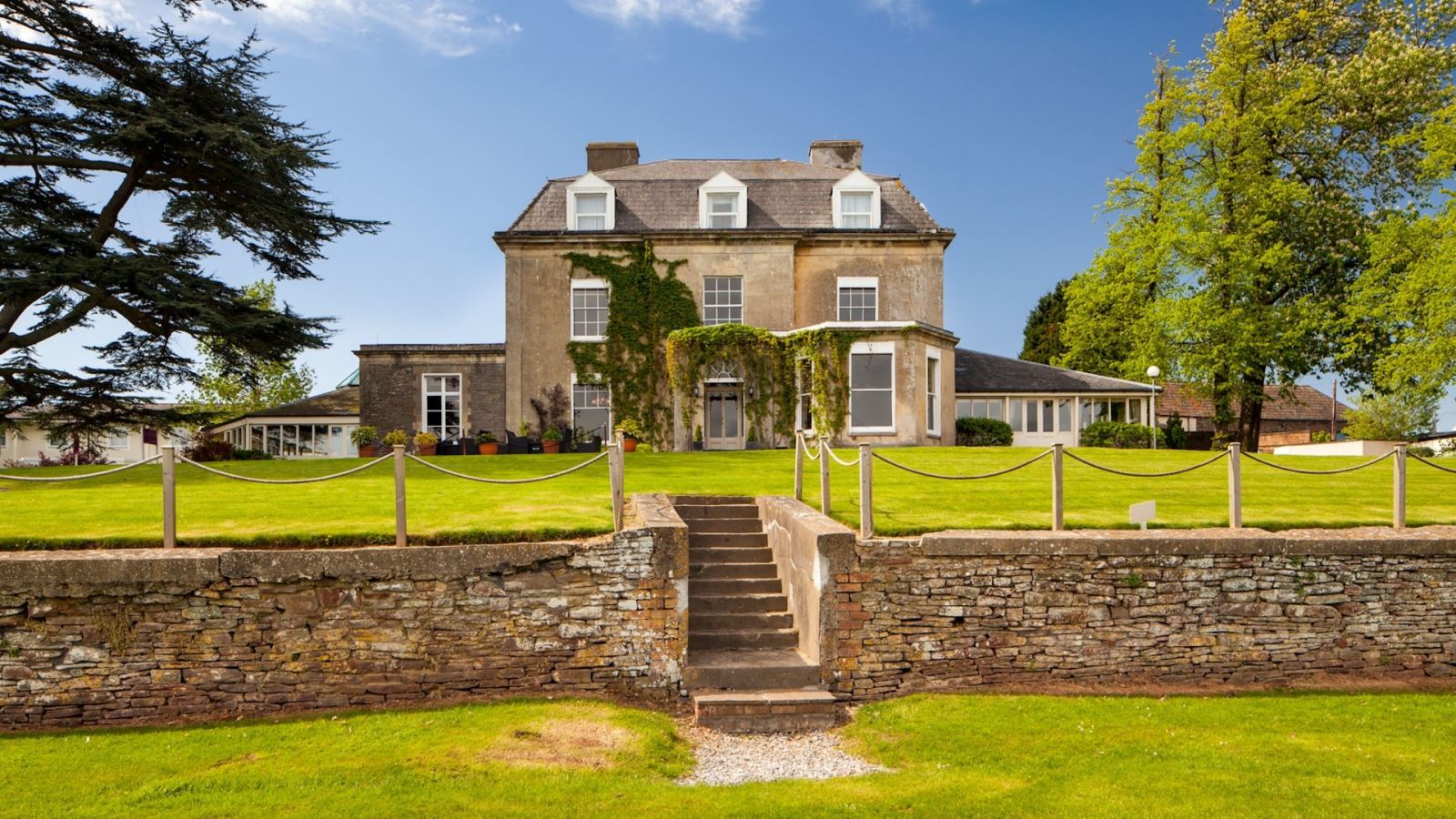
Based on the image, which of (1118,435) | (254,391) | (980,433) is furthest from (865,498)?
(254,391)

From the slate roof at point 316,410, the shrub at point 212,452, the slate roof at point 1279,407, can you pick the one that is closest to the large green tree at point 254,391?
the slate roof at point 316,410

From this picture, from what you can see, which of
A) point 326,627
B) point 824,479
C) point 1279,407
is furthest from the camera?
point 1279,407

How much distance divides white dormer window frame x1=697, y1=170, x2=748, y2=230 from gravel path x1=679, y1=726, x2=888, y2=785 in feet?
67.8

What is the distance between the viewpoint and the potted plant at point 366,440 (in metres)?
25.4

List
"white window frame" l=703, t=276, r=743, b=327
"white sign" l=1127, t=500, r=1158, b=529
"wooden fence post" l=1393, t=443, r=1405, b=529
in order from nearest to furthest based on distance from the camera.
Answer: "white sign" l=1127, t=500, r=1158, b=529 < "wooden fence post" l=1393, t=443, r=1405, b=529 < "white window frame" l=703, t=276, r=743, b=327

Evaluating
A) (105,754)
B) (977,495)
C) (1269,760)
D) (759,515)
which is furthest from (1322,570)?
(105,754)

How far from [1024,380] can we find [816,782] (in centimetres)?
2264

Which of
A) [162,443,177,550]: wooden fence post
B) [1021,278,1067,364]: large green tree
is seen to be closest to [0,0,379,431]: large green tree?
[162,443,177,550]: wooden fence post

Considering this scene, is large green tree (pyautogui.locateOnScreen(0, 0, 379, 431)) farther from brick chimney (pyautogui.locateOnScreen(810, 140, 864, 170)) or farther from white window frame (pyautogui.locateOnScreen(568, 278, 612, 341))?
brick chimney (pyautogui.locateOnScreen(810, 140, 864, 170))

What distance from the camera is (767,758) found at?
8508mm

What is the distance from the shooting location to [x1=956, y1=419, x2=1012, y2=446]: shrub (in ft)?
88.3

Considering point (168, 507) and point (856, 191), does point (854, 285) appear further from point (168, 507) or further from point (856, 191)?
point (168, 507)

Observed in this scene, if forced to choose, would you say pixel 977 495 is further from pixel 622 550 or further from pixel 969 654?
pixel 622 550

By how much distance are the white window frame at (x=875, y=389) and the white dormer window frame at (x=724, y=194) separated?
5.98 m
